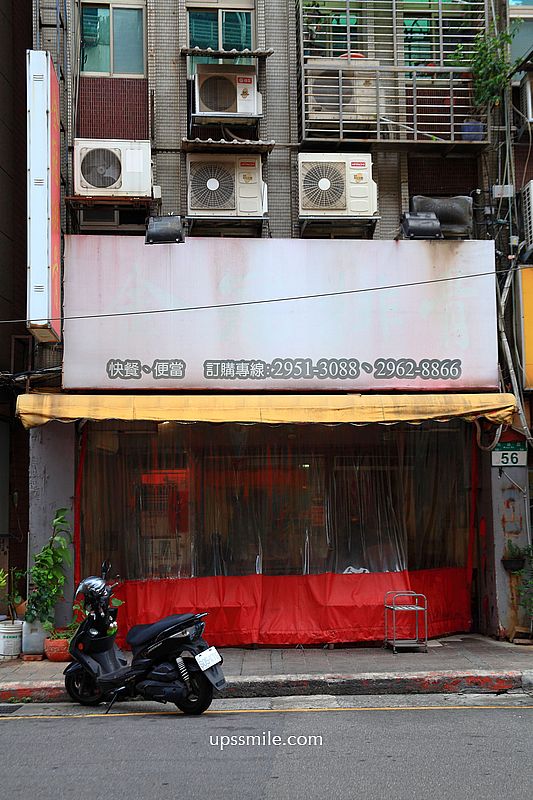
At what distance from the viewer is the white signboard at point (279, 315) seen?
1170 centimetres

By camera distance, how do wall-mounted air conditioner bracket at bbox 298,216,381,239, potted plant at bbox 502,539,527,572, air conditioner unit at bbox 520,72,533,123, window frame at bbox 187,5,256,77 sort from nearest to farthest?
potted plant at bbox 502,539,527,572 → wall-mounted air conditioner bracket at bbox 298,216,381,239 → air conditioner unit at bbox 520,72,533,123 → window frame at bbox 187,5,256,77

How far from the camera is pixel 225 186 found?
12.5 metres

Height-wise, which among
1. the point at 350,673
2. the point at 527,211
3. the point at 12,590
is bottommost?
the point at 350,673

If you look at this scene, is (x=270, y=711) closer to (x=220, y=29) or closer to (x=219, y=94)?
(x=219, y=94)

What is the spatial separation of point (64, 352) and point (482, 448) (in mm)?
5759

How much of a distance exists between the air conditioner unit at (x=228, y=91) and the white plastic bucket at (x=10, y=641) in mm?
7312

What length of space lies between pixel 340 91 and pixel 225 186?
7.09ft

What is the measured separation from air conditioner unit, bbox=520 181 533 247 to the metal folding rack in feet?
16.6

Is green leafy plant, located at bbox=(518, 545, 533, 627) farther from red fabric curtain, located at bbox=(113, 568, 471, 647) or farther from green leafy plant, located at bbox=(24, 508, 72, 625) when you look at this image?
green leafy plant, located at bbox=(24, 508, 72, 625)

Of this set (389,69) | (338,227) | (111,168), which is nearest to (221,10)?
(389,69)

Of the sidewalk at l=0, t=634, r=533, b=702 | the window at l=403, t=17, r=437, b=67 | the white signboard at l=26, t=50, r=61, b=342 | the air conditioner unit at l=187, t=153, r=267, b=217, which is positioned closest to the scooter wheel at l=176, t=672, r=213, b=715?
the sidewalk at l=0, t=634, r=533, b=702

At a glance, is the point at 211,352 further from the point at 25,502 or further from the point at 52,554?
the point at 25,502

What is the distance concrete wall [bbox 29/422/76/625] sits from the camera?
1161cm

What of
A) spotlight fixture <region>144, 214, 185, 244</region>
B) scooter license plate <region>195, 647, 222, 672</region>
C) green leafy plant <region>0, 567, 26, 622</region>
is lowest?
scooter license plate <region>195, 647, 222, 672</region>
